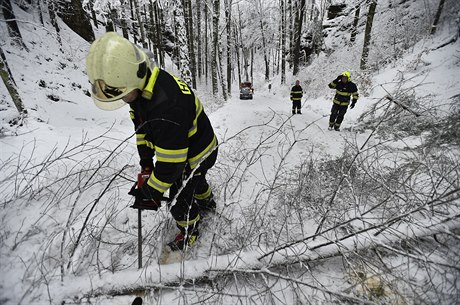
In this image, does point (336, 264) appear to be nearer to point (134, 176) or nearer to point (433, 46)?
point (134, 176)

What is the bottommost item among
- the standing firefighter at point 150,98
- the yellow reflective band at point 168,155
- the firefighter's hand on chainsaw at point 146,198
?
the firefighter's hand on chainsaw at point 146,198

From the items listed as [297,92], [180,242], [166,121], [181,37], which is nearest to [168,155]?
[166,121]

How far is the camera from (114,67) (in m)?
1.65

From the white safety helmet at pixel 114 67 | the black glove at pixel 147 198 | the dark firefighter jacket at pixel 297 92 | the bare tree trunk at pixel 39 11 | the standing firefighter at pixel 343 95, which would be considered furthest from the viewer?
the bare tree trunk at pixel 39 11

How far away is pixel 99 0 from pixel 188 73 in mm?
6288

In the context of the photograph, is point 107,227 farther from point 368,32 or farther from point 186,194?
point 368,32

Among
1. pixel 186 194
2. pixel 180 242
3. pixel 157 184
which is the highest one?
pixel 157 184

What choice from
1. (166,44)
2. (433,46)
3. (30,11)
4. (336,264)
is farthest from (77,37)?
(433,46)

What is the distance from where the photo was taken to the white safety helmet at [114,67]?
164 centimetres

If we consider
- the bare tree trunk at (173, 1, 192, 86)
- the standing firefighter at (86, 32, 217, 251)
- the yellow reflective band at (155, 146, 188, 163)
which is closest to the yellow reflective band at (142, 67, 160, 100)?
the standing firefighter at (86, 32, 217, 251)

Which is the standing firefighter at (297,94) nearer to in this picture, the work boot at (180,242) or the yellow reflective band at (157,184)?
the work boot at (180,242)

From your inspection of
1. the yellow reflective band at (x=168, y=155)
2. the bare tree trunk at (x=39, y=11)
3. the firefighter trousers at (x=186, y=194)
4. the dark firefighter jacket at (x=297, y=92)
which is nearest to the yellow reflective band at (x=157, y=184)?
the yellow reflective band at (x=168, y=155)

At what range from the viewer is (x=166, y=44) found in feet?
83.8

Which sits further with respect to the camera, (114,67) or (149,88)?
(149,88)
